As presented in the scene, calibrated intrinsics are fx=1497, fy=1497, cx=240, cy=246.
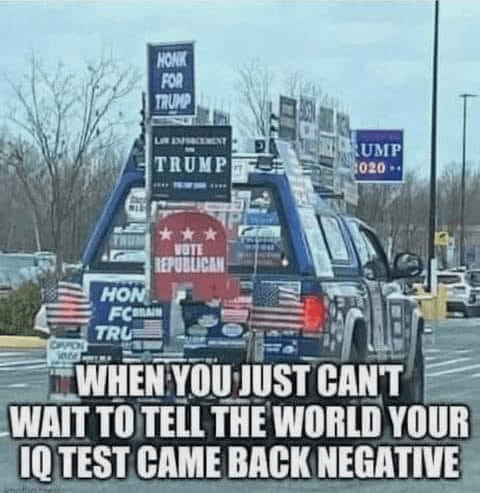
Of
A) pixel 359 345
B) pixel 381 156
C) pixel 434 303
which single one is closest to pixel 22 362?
pixel 359 345

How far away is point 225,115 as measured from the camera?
1470cm

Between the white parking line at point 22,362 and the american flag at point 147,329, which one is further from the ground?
the american flag at point 147,329

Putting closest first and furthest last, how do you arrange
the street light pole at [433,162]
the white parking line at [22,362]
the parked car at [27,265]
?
the white parking line at [22,362] → the parked car at [27,265] → the street light pole at [433,162]

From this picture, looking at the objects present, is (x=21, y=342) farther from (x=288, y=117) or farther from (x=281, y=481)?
(x=281, y=481)

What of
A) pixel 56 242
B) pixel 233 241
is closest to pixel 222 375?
pixel 233 241

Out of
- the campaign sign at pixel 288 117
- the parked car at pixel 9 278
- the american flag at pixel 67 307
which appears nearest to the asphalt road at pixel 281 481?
the american flag at pixel 67 307

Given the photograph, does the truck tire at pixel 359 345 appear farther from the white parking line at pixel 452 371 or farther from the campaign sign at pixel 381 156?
the campaign sign at pixel 381 156

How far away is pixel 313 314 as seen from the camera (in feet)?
37.7

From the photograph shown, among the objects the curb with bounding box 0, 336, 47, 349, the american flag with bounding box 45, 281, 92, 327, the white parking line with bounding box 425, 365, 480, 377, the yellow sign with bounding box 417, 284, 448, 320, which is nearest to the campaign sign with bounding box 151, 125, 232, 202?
the american flag with bounding box 45, 281, 92, 327

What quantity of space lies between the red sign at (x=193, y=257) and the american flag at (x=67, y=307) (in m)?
0.58

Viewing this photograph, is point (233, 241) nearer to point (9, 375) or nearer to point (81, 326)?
point (81, 326)

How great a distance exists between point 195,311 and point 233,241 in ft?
2.80

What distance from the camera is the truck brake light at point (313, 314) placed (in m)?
11.4

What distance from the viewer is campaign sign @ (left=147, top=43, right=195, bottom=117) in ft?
45.5
